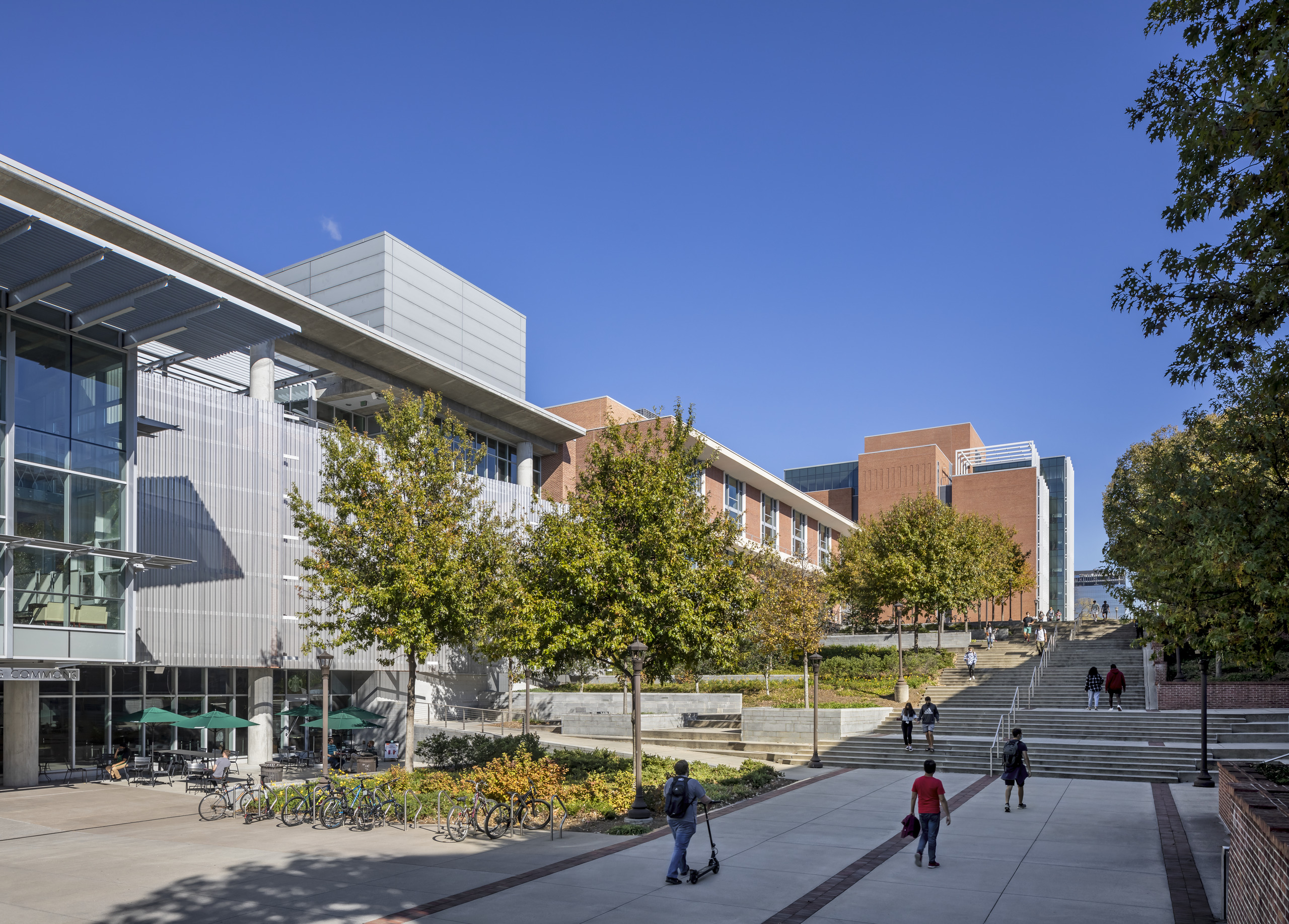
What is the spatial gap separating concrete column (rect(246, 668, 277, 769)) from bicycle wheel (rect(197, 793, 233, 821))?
38.2ft

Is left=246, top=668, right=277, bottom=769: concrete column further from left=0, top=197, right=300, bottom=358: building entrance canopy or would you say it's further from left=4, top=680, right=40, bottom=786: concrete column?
left=0, top=197, right=300, bottom=358: building entrance canopy

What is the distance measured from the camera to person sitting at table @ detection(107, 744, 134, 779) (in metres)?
25.7

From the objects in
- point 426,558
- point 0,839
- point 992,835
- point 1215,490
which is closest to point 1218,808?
point 992,835

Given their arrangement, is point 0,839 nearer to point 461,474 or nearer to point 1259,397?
point 461,474

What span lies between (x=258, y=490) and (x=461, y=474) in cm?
1015

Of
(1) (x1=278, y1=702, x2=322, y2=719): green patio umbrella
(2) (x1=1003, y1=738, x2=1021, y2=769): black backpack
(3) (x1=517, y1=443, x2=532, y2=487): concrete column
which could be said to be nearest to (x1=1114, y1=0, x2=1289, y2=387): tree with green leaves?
(2) (x1=1003, y1=738, x2=1021, y2=769): black backpack

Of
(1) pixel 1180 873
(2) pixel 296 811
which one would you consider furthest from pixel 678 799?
(2) pixel 296 811

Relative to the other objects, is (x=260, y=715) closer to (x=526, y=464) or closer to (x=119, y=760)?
(x=119, y=760)

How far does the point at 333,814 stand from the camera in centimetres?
1759

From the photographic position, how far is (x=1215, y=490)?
414 inches

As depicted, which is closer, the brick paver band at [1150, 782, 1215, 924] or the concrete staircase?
the brick paver band at [1150, 782, 1215, 924]

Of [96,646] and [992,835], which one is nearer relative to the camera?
[992,835]

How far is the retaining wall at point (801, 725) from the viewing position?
96.2ft

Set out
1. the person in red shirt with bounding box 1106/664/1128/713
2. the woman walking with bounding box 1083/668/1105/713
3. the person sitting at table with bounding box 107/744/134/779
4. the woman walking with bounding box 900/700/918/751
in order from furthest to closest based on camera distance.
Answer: the woman walking with bounding box 1083/668/1105/713 < the person in red shirt with bounding box 1106/664/1128/713 < the woman walking with bounding box 900/700/918/751 < the person sitting at table with bounding box 107/744/134/779
